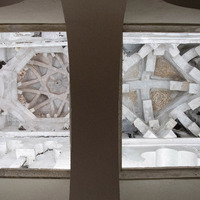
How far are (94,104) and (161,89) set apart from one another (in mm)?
5437

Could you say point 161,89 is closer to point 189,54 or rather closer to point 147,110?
point 147,110

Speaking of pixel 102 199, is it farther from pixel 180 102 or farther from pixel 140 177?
pixel 180 102

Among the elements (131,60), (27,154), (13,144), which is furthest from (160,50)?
(13,144)

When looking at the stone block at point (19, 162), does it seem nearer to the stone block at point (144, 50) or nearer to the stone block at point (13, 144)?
the stone block at point (13, 144)

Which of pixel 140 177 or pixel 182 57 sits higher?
pixel 182 57

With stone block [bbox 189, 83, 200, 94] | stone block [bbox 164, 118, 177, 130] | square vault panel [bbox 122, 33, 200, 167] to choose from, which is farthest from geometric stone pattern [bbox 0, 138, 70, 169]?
stone block [bbox 189, 83, 200, 94]

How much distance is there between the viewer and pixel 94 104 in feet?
11.4

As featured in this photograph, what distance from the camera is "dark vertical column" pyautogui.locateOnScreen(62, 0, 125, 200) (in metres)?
3.30

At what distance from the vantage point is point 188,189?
4.07 metres

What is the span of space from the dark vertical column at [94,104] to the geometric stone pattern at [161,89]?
4166 millimetres

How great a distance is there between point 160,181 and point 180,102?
178 inches

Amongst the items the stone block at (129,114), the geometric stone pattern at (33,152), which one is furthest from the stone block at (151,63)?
the geometric stone pattern at (33,152)

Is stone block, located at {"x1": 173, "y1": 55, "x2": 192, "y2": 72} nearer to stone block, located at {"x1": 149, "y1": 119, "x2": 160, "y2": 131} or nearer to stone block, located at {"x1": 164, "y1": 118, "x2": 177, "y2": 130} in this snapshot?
stone block, located at {"x1": 164, "y1": 118, "x2": 177, "y2": 130}

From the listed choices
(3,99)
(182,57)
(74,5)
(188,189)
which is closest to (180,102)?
(182,57)
